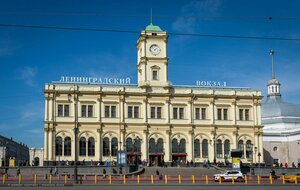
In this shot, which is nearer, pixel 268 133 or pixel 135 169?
pixel 135 169

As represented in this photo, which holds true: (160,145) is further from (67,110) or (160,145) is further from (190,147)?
(67,110)

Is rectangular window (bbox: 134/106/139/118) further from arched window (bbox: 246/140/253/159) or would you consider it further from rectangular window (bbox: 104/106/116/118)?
arched window (bbox: 246/140/253/159)

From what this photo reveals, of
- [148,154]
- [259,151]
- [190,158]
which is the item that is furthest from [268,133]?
[148,154]

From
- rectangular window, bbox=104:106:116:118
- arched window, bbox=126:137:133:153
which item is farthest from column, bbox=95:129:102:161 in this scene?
arched window, bbox=126:137:133:153

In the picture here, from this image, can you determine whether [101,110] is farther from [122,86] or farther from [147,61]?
[147,61]

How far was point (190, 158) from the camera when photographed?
3430 inches

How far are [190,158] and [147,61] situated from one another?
756 inches

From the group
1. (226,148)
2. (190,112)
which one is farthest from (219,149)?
(190,112)

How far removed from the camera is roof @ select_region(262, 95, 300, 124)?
109m

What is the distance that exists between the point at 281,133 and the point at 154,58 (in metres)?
35.3

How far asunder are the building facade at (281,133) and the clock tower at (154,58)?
3065 cm

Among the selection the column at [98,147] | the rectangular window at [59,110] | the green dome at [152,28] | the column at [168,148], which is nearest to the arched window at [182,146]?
the column at [168,148]

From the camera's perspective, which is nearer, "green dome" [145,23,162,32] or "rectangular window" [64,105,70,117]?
"rectangular window" [64,105,70,117]

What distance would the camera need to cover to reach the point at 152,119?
87.4 m
